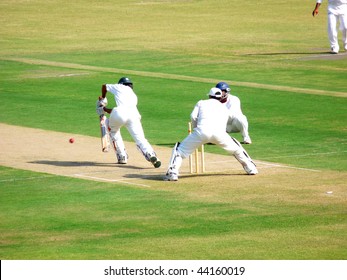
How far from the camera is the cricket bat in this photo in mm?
23547

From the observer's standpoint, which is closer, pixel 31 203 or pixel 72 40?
pixel 31 203

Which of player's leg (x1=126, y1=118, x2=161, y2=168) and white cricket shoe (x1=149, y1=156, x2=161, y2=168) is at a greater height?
player's leg (x1=126, y1=118, x2=161, y2=168)

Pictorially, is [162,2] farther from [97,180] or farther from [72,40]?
[97,180]

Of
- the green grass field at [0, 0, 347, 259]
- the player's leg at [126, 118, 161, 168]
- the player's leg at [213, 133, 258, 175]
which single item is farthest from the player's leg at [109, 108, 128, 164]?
the player's leg at [213, 133, 258, 175]

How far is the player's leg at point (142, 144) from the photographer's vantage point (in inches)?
893

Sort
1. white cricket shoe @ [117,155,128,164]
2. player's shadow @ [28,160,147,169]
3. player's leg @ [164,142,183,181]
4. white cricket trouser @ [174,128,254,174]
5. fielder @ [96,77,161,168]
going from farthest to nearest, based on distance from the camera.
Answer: white cricket shoe @ [117,155,128,164] < player's shadow @ [28,160,147,169] < fielder @ [96,77,161,168] < player's leg @ [164,142,183,181] < white cricket trouser @ [174,128,254,174]

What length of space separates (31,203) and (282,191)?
4020 mm

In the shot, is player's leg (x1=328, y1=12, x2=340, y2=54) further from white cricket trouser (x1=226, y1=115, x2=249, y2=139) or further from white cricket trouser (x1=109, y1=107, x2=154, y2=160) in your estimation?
white cricket trouser (x1=109, y1=107, x2=154, y2=160)

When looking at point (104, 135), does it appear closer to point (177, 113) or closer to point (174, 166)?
point (174, 166)

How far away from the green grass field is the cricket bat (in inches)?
69.7

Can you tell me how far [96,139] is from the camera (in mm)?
26438

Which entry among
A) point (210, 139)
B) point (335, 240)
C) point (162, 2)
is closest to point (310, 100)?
point (210, 139)

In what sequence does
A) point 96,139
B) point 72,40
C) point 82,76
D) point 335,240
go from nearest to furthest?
point 335,240 < point 96,139 < point 82,76 < point 72,40

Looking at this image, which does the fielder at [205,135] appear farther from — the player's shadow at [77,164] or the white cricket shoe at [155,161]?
the player's shadow at [77,164]
